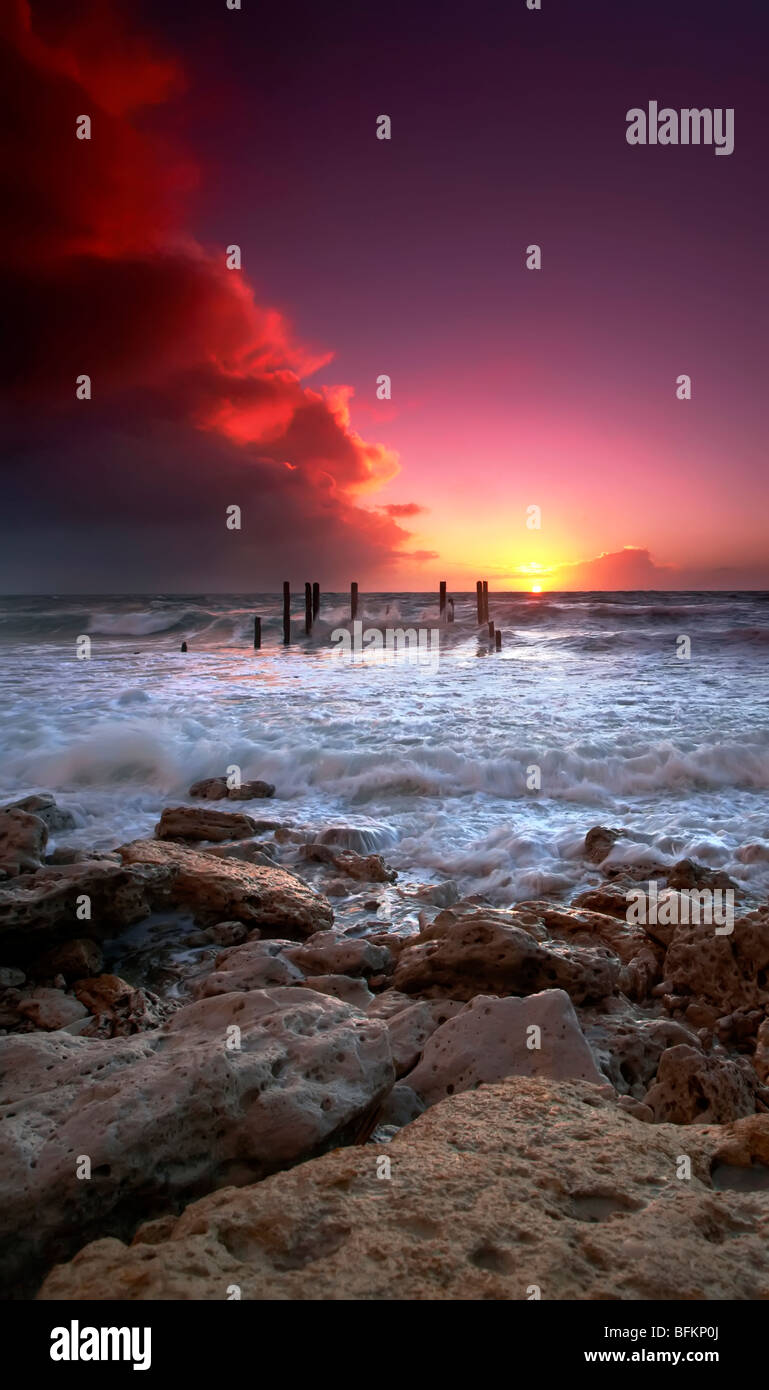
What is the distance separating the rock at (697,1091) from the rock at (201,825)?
5092 millimetres

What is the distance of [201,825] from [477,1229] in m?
5.94

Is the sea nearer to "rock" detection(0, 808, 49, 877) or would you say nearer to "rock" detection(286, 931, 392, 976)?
"rock" detection(0, 808, 49, 877)

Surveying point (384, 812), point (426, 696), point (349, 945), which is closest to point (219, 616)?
point (426, 696)

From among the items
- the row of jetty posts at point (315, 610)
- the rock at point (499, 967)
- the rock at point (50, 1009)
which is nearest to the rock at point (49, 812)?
the rock at point (50, 1009)

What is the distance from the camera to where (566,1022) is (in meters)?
2.96

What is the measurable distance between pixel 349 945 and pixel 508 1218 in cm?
277

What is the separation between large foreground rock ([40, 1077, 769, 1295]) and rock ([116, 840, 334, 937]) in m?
3.14

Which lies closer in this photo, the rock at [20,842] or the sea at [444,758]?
the rock at [20,842]

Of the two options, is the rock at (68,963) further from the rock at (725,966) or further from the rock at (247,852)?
the rock at (725,966)

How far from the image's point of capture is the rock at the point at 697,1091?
277 cm

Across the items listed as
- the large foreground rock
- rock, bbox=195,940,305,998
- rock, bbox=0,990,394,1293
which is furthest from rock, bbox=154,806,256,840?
the large foreground rock

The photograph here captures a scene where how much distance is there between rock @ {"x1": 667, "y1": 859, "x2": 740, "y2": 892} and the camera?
5.58 meters

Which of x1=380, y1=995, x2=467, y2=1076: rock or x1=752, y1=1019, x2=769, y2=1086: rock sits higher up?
x1=380, y1=995, x2=467, y2=1076: rock
